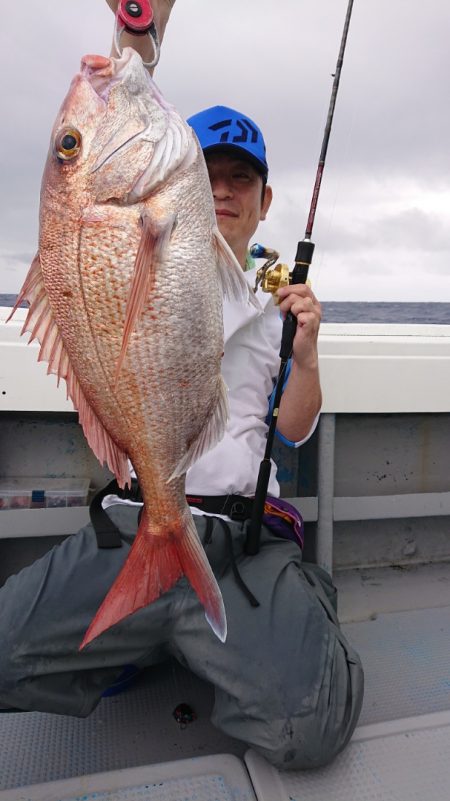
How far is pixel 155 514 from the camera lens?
1.33 m

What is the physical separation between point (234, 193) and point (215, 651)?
1557 mm

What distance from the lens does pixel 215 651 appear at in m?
1.60

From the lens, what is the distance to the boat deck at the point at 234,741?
1472mm

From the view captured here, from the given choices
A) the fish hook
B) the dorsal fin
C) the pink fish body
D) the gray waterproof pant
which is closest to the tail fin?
the pink fish body

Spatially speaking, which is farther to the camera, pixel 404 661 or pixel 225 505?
pixel 404 661

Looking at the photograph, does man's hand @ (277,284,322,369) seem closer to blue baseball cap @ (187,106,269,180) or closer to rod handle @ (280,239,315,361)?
rod handle @ (280,239,315,361)

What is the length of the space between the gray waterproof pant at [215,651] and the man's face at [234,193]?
1.10 metres

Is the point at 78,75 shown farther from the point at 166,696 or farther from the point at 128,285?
the point at 166,696

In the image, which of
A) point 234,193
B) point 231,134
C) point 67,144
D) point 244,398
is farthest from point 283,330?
point 67,144

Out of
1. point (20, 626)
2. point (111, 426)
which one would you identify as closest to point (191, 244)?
point (111, 426)

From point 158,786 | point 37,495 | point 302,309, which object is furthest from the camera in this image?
point 37,495

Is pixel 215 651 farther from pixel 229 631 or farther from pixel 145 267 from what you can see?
pixel 145 267

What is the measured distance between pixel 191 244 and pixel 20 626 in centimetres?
116

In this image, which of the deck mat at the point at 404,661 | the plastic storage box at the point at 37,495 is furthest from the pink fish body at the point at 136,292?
the plastic storage box at the point at 37,495
